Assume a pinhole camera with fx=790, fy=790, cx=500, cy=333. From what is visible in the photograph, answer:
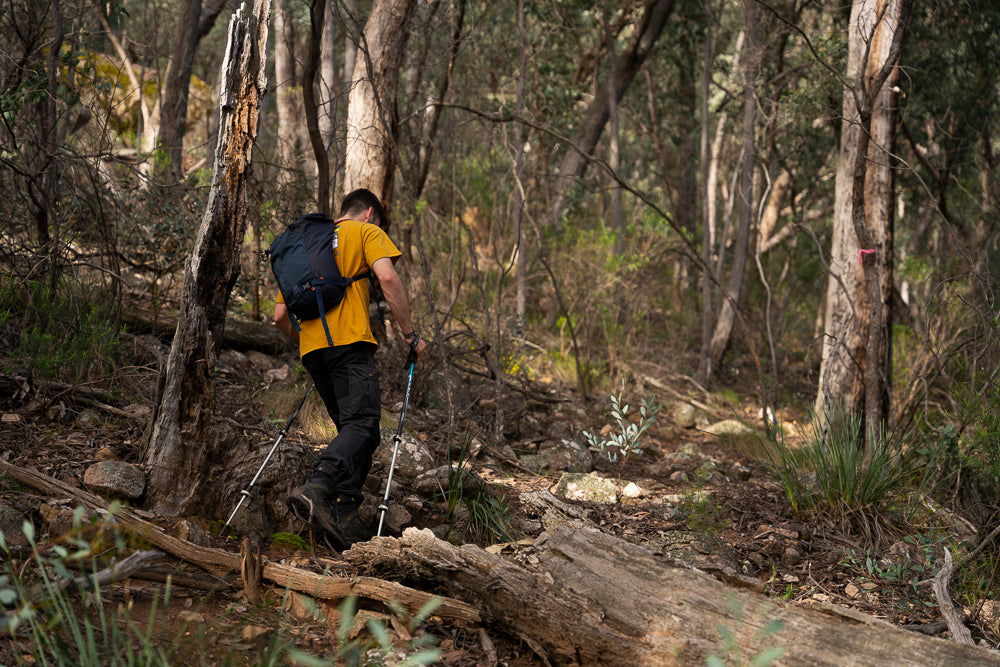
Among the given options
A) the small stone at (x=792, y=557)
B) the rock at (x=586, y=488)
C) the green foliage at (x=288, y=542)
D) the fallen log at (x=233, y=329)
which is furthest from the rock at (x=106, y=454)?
the small stone at (x=792, y=557)

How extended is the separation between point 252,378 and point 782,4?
11458 mm

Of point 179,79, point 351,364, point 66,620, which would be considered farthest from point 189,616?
point 179,79

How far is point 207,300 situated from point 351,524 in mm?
1442

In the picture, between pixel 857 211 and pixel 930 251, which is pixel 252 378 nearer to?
pixel 857 211

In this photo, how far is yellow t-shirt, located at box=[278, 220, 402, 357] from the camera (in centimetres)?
441

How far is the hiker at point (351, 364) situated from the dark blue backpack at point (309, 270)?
0.14 feet

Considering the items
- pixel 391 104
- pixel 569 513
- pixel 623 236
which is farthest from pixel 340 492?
pixel 623 236

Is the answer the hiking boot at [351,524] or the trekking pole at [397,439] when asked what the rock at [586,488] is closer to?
the trekking pole at [397,439]

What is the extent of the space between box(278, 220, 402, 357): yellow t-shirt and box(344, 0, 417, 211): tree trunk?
274 cm

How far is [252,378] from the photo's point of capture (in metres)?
6.75

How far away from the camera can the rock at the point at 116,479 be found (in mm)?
4070

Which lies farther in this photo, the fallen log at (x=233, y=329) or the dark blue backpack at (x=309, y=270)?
the fallen log at (x=233, y=329)

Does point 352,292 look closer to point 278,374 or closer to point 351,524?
point 351,524

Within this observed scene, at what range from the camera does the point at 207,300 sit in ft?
14.1
